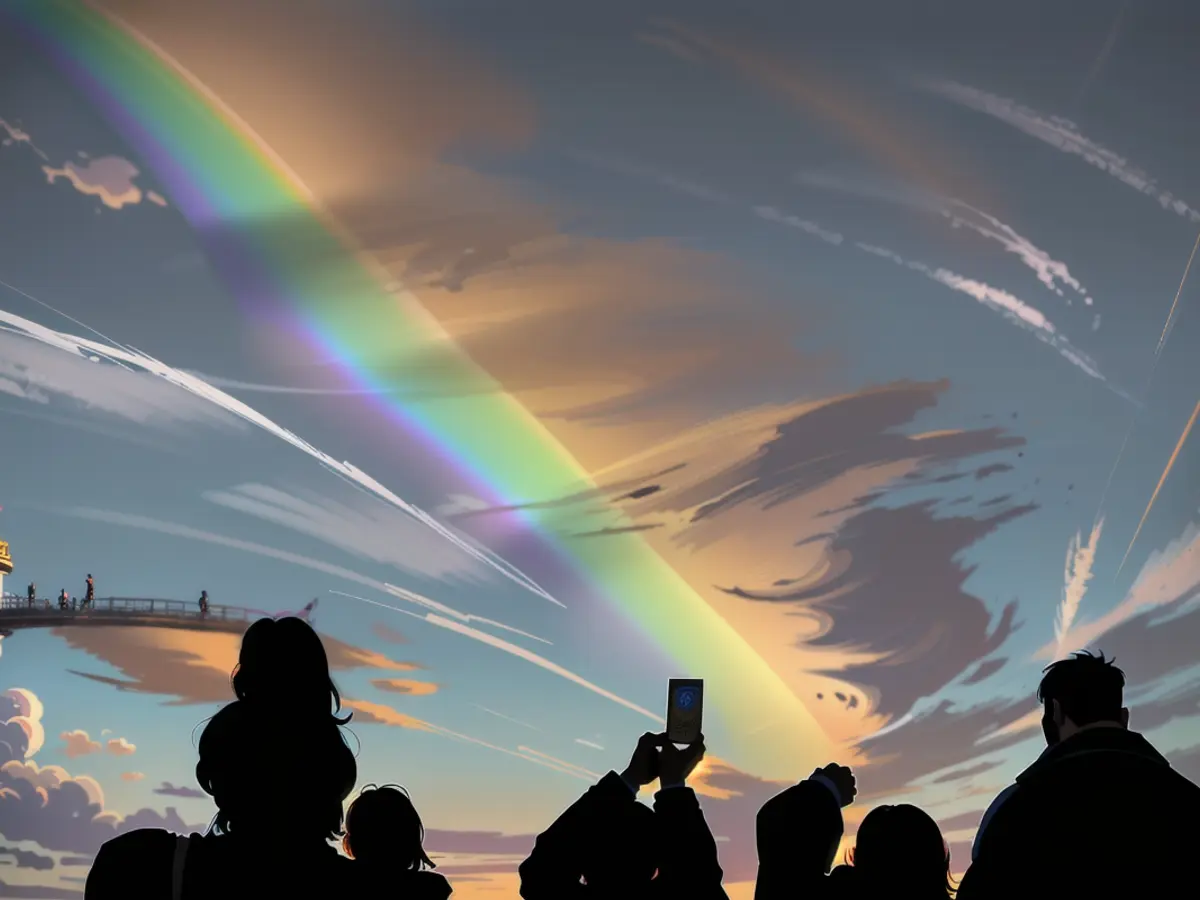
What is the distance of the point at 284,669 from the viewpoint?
10.7ft

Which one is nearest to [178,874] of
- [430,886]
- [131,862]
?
[131,862]

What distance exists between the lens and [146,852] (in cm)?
293

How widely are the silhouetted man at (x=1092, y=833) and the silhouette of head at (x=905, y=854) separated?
2.59 metres

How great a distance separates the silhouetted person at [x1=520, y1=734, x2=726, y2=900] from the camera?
5250 millimetres

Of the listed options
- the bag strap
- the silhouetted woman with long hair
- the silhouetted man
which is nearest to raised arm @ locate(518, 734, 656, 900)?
the silhouetted woman with long hair

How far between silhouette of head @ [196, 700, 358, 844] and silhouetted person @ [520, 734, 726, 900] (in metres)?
2.27

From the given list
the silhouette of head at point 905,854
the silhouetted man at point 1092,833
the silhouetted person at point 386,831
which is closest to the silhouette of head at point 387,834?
the silhouetted person at point 386,831

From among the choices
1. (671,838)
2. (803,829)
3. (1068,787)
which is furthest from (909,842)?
(1068,787)

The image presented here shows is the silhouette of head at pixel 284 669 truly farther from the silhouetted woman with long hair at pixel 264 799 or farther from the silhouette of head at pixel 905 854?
the silhouette of head at pixel 905 854

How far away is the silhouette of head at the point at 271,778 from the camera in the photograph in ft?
10.2

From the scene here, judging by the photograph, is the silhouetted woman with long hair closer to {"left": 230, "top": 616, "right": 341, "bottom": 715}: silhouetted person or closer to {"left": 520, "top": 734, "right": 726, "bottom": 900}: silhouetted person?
{"left": 230, "top": 616, "right": 341, "bottom": 715}: silhouetted person

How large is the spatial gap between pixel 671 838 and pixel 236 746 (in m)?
2.69

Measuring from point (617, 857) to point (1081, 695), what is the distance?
81.1 inches

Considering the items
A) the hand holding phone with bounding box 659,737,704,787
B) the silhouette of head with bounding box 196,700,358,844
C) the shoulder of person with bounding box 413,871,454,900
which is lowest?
the shoulder of person with bounding box 413,871,454,900
